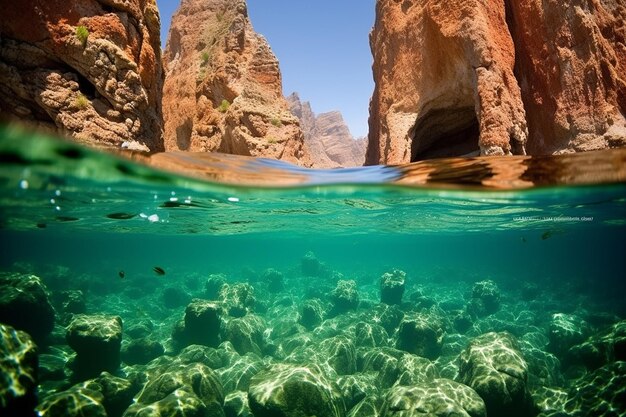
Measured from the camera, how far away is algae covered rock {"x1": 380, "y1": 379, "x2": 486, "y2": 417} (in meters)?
7.75

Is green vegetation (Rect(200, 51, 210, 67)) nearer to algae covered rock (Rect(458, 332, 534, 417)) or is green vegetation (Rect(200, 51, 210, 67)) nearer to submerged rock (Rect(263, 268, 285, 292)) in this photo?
algae covered rock (Rect(458, 332, 534, 417))

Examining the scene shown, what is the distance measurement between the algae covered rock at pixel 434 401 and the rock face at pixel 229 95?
931 centimetres

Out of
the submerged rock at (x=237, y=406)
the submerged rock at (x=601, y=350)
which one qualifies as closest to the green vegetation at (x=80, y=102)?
the submerged rock at (x=237, y=406)

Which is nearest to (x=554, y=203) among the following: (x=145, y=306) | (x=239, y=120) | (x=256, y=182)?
(x=256, y=182)

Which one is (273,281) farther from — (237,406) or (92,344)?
(237,406)

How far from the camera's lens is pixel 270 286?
1122 inches

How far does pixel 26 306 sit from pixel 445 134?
19.6m

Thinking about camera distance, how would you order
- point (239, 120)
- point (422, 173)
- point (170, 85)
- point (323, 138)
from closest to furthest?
point (422, 173)
point (239, 120)
point (170, 85)
point (323, 138)

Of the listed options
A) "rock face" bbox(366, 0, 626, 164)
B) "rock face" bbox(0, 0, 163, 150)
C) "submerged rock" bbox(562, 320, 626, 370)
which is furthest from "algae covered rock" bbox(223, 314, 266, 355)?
"submerged rock" bbox(562, 320, 626, 370)

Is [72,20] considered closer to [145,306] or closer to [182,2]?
[182,2]

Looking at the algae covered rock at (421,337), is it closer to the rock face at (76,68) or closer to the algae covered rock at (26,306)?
the rock face at (76,68)

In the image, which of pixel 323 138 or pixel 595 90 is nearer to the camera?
pixel 595 90

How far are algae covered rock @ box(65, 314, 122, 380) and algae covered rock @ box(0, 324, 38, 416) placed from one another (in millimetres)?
3521

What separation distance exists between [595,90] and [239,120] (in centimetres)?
1318
